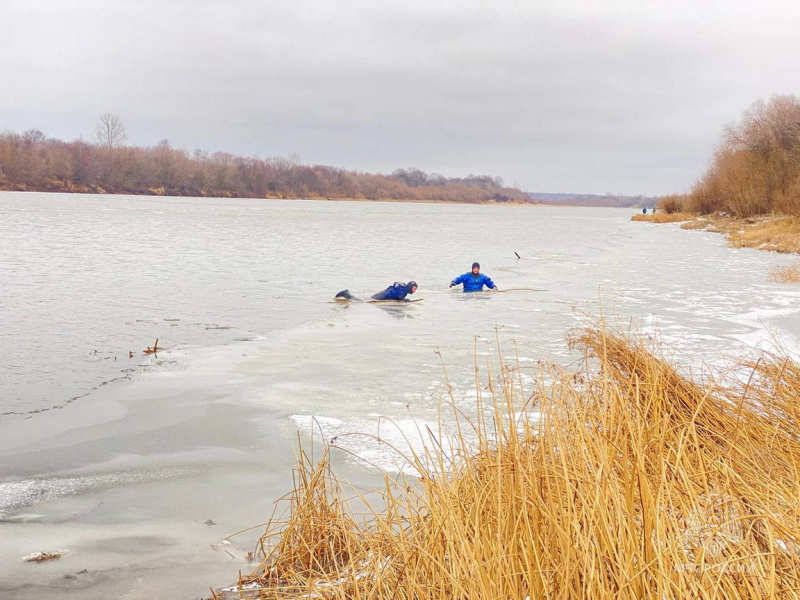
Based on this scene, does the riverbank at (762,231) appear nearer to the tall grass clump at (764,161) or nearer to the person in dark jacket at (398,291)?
the tall grass clump at (764,161)

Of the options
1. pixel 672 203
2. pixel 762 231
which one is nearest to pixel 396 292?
pixel 762 231

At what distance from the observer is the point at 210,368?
8.41 meters

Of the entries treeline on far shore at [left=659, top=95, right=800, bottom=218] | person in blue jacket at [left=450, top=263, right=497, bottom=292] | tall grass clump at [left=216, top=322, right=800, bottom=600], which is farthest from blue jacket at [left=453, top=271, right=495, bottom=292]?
treeline on far shore at [left=659, top=95, right=800, bottom=218]

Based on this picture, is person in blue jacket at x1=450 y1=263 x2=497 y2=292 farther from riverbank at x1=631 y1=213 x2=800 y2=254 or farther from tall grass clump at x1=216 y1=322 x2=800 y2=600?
riverbank at x1=631 y1=213 x2=800 y2=254

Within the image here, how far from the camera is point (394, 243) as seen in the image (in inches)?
1374

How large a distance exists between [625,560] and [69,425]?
219 inches

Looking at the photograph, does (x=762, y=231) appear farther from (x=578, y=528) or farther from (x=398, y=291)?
(x=578, y=528)

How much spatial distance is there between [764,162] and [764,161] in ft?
0.25

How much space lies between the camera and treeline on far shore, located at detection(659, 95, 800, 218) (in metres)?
38.3

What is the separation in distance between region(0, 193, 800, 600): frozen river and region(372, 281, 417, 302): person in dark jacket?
450 millimetres

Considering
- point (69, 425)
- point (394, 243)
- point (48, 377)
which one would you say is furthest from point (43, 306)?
point (394, 243)

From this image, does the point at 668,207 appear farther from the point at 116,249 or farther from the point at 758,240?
the point at 116,249

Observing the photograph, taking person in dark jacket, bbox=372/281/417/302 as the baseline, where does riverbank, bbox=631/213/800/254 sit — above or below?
above

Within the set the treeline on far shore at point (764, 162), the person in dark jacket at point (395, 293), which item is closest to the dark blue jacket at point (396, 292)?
the person in dark jacket at point (395, 293)
